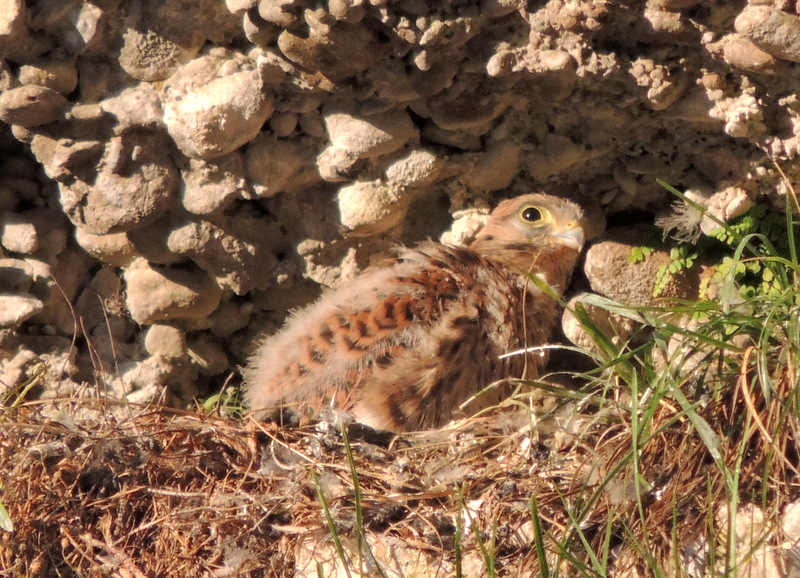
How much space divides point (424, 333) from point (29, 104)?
173cm

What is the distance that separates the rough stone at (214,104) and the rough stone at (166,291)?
2.09 ft

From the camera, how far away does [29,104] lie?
10.2 feet

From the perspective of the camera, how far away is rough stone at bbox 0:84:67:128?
309 centimetres

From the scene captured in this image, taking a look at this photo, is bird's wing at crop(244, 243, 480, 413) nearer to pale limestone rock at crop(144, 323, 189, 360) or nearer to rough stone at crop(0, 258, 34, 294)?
pale limestone rock at crop(144, 323, 189, 360)

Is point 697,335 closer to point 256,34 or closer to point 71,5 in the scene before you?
point 256,34

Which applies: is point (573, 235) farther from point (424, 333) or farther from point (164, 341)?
point (164, 341)

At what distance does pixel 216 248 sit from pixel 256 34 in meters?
0.94

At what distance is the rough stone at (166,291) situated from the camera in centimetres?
358

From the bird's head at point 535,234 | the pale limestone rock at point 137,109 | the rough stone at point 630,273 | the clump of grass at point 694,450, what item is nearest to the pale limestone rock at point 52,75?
the pale limestone rock at point 137,109

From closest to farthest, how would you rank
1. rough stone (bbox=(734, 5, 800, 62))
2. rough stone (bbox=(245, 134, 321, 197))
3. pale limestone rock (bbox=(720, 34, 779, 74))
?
1. rough stone (bbox=(734, 5, 800, 62))
2. pale limestone rock (bbox=(720, 34, 779, 74))
3. rough stone (bbox=(245, 134, 321, 197))

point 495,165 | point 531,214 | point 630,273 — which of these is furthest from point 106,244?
point 630,273

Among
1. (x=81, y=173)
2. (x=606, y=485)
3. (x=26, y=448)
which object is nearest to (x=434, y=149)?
(x=81, y=173)

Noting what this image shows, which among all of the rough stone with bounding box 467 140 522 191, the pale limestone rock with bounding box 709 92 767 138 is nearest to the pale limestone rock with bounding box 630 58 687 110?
the pale limestone rock with bounding box 709 92 767 138

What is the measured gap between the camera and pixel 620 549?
2.27m
